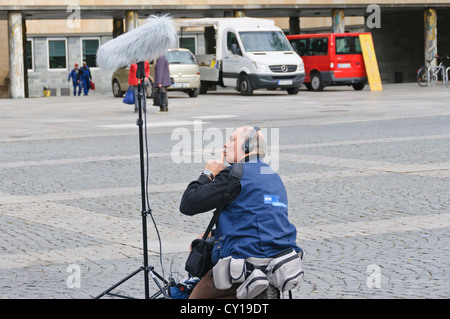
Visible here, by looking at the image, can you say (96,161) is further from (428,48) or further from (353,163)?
(428,48)

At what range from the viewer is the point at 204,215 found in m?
8.70

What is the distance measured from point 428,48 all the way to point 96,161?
31126 mm

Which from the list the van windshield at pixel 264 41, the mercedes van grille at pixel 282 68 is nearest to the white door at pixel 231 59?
the van windshield at pixel 264 41

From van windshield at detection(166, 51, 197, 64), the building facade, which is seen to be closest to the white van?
van windshield at detection(166, 51, 197, 64)

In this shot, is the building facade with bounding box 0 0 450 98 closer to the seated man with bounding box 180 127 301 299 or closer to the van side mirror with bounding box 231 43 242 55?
the van side mirror with bounding box 231 43 242 55

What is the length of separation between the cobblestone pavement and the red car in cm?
1301

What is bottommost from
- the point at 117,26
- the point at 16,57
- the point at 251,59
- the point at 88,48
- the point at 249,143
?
the point at 249,143

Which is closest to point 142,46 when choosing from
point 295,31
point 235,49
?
point 235,49

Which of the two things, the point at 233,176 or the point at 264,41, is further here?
the point at 264,41

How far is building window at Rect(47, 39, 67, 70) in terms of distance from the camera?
51.2m

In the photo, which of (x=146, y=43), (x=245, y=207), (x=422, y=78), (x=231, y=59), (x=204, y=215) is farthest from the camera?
(x=422, y=78)

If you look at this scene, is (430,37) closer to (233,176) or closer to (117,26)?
(117,26)

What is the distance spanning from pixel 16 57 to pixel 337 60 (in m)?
12.3
